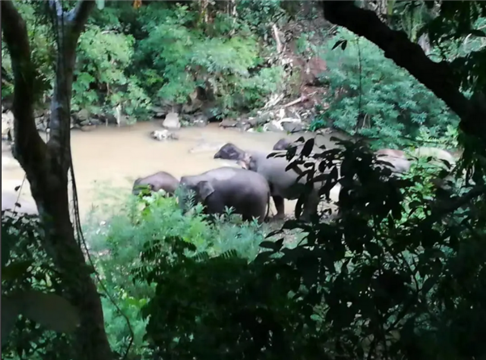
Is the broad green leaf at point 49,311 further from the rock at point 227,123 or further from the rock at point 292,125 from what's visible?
the rock at point 227,123

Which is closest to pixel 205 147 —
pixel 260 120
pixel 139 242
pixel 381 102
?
pixel 260 120

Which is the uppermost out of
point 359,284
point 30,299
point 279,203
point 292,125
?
point 30,299

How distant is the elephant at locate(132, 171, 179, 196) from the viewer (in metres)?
2.46

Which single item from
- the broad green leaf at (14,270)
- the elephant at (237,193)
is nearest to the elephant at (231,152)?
the elephant at (237,193)

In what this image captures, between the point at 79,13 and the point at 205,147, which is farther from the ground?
the point at 79,13

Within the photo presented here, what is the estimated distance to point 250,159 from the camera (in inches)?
113

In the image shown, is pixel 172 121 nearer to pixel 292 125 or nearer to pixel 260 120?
pixel 260 120

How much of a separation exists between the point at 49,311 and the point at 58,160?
2.34 ft

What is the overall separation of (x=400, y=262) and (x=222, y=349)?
9.5 inches

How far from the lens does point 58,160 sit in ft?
3.46

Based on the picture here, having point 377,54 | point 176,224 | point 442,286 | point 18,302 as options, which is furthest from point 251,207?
point 18,302

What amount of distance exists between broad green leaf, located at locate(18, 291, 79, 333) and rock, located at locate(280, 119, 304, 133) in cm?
186

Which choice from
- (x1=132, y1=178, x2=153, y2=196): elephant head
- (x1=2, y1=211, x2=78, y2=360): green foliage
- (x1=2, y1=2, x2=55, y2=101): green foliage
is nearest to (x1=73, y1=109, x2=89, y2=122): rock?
(x1=132, y1=178, x2=153, y2=196): elephant head

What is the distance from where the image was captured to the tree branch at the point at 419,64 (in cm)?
72
